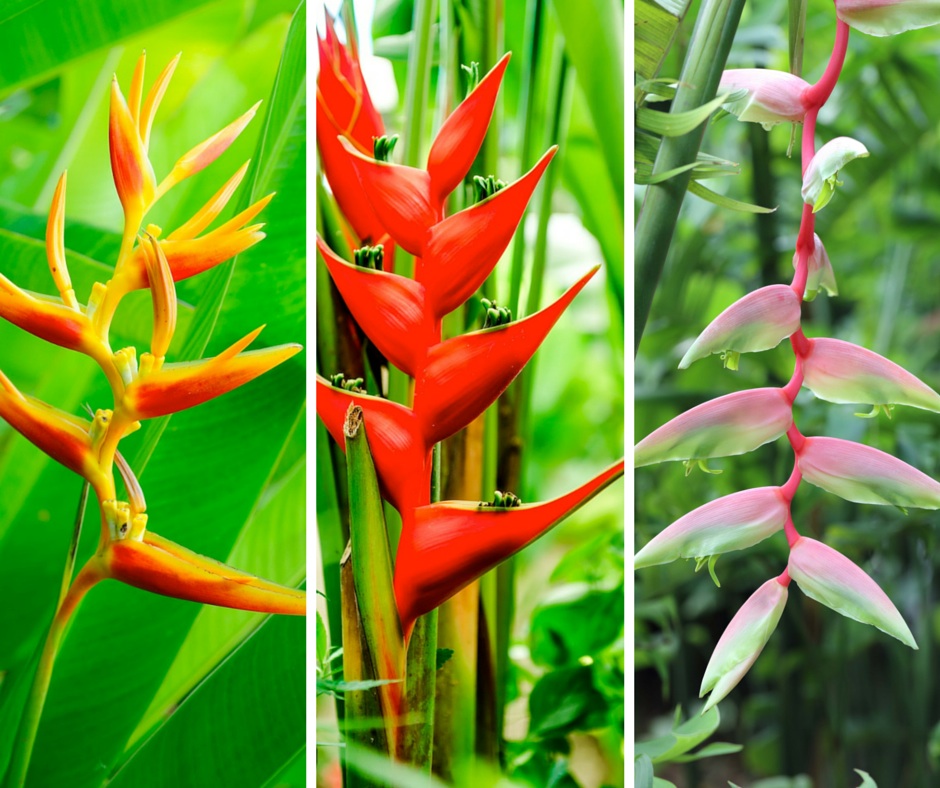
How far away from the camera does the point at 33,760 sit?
638mm

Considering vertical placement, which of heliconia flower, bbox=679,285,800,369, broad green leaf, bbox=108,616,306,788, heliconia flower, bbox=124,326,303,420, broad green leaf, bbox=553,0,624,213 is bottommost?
broad green leaf, bbox=108,616,306,788

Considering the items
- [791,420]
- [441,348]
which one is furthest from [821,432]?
[441,348]

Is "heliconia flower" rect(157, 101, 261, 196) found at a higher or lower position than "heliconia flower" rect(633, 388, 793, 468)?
higher

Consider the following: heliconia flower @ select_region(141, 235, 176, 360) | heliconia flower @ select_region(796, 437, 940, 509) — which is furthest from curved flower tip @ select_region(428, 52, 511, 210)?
heliconia flower @ select_region(796, 437, 940, 509)

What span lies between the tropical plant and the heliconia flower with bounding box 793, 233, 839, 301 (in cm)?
14

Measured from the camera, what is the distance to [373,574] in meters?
0.61

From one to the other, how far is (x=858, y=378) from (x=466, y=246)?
0.29m

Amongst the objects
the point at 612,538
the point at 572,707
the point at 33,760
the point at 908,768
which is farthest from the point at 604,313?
the point at 33,760

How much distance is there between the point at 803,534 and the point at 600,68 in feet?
1.28

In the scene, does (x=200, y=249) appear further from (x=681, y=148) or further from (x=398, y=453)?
(x=681, y=148)

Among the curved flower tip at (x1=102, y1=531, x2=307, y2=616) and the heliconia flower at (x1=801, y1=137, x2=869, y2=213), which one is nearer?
the heliconia flower at (x1=801, y1=137, x2=869, y2=213)

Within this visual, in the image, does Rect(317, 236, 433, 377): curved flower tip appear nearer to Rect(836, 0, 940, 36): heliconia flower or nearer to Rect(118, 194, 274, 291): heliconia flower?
Rect(118, 194, 274, 291): heliconia flower

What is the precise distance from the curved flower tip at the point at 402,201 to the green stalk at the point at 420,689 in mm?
162

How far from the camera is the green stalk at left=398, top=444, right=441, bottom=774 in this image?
61 centimetres
